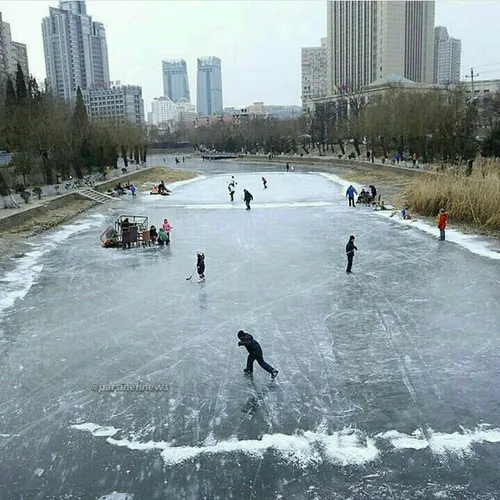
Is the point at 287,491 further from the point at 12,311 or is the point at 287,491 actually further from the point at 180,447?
the point at 12,311

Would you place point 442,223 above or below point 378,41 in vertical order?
below

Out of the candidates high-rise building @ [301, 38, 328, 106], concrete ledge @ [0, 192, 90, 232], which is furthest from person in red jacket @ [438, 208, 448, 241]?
high-rise building @ [301, 38, 328, 106]

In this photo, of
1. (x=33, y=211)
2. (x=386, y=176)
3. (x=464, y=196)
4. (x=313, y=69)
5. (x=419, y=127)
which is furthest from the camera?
(x=313, y=69)

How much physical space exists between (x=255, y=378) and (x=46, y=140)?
33950mm

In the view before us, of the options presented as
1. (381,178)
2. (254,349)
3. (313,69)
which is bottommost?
(254,349)

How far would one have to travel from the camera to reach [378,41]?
429 feet

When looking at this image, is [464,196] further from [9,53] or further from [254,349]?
[9,53]

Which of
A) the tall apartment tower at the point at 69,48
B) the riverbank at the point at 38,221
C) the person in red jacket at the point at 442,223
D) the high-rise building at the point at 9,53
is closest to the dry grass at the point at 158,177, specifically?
the riverbank at the point at 38,221

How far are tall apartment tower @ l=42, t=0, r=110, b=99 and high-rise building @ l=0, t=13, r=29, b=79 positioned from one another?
38998 mm

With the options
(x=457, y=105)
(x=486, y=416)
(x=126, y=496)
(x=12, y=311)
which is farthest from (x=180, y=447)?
(x=457, y=105)

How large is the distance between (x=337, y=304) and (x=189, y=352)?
4.10 m

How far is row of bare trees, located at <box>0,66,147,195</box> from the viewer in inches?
1473

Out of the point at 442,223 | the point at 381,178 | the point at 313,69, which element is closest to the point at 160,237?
the point at 442,223

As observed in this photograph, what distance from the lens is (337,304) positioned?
1267cm
